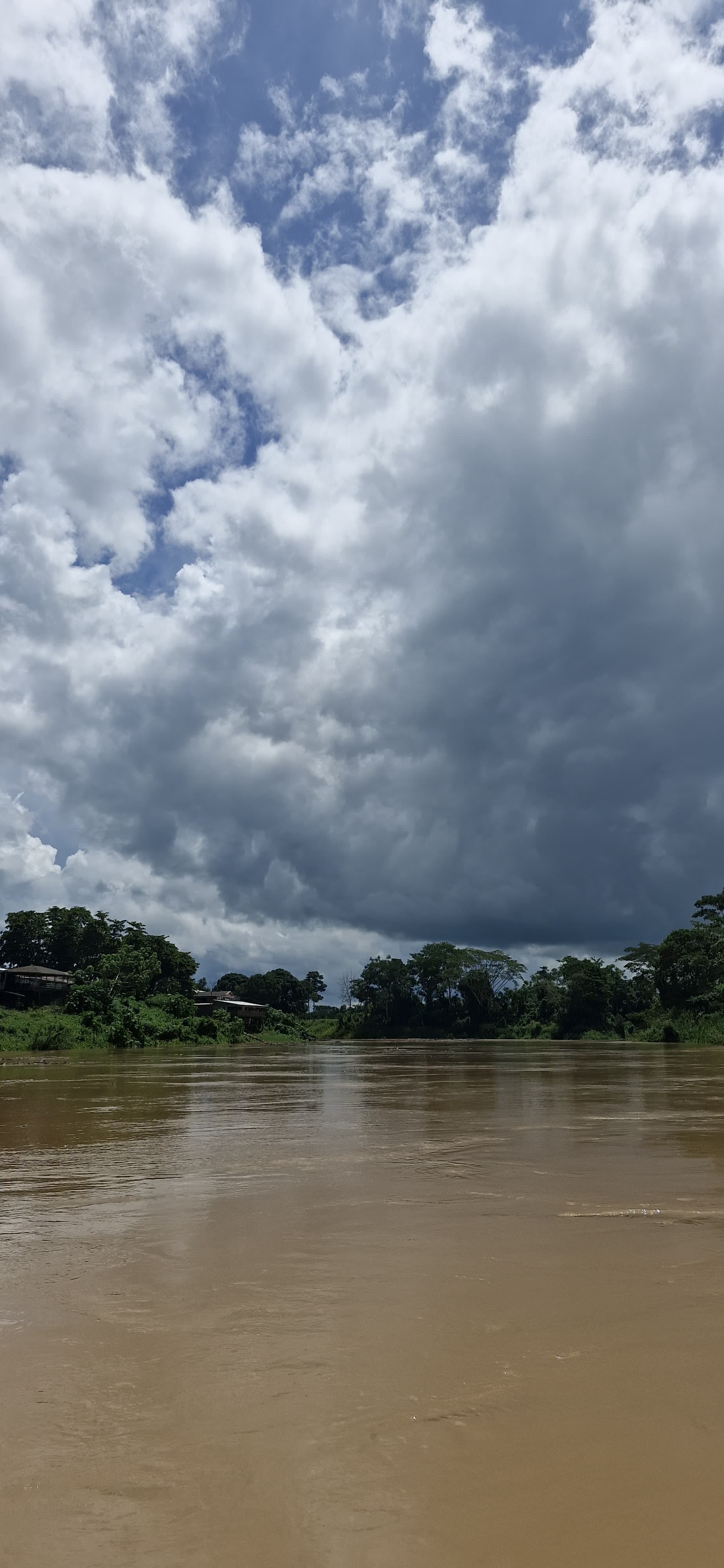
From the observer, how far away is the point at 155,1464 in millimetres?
2521

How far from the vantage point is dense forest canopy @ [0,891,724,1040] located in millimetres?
52719

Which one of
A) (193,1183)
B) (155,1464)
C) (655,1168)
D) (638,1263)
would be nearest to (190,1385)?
(155,1464)

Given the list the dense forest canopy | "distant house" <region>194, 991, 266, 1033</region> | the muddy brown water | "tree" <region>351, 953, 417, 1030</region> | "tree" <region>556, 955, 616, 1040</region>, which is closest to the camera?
the muddy brown water

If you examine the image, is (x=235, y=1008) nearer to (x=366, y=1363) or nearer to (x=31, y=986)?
(x=31, y=986)

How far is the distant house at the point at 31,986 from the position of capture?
212ft

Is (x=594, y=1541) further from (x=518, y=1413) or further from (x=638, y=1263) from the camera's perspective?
(x=638, y=1263)

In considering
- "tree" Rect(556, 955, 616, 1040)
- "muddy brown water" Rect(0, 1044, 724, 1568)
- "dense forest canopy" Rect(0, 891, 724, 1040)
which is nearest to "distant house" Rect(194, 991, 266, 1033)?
"dense forest canopy" Rect(0, 891, 724, 1040)

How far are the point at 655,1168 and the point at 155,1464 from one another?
18.7ft

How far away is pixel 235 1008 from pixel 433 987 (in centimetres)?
2819

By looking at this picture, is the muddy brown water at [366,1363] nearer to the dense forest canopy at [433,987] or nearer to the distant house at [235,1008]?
the dense forest canopy at [433,987]

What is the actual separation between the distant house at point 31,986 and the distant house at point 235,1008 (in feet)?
35.0

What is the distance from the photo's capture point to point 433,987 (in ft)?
322

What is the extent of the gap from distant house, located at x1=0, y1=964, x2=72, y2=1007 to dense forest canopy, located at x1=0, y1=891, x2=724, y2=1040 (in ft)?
20.1

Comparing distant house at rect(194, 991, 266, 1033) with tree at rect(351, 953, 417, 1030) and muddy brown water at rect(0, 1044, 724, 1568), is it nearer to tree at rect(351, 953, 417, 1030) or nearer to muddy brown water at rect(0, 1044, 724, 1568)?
tree at rect(351, 953, 417, 1030)
